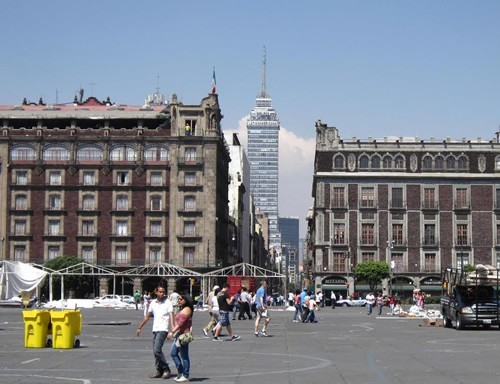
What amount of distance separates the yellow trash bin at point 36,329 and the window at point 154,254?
80447 mm

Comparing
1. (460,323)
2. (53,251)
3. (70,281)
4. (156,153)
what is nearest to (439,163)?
(156,153)

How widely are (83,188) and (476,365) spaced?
91.0 metres

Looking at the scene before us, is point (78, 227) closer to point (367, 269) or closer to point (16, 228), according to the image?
point (16, 228)

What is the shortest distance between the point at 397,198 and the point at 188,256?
25.7m

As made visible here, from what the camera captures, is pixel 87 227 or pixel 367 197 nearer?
pixel 87 227

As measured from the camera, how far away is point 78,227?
109750mm

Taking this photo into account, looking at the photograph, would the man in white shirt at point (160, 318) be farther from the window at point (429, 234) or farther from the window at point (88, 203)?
the window at point (429, 234)

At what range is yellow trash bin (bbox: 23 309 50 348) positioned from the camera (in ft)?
89.9

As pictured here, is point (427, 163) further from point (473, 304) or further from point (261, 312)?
point (261, 312)

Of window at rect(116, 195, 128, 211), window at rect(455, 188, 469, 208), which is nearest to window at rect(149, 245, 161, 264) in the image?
window at rect(116, 195, 128, 211)

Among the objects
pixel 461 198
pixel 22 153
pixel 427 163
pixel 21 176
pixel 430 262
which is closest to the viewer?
pixel 21 176

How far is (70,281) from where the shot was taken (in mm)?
103312

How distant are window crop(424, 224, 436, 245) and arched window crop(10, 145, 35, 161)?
150ft

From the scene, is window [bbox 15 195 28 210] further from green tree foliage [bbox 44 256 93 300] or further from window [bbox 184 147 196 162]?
window [bbox 184 147 196 162]
